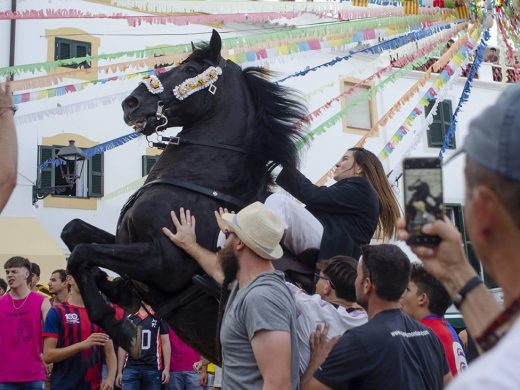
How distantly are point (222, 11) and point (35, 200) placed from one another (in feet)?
37.9

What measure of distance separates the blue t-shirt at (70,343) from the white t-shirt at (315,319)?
393 cm

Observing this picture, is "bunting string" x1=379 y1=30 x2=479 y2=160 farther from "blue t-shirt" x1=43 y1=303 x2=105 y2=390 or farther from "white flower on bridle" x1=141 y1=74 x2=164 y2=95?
"blue t-shirt" x1=43 y1=303 x2=105 y2=390

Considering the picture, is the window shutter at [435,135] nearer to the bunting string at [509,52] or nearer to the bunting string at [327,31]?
the bunting string at [509,52]

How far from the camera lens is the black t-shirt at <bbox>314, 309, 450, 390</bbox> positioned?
328cm

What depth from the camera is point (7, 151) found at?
3.35 meters

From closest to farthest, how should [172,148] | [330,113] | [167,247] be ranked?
[167,247] → [172,148] → [330,113]

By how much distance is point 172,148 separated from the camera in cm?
514

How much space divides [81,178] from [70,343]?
10.3 m

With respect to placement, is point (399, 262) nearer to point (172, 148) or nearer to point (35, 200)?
point (172, 148)

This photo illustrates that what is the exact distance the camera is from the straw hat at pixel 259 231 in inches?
143

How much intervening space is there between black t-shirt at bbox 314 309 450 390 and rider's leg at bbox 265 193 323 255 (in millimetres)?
1225

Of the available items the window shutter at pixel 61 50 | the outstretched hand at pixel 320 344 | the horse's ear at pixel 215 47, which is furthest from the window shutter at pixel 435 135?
the outstretched hand at pixel 320 344

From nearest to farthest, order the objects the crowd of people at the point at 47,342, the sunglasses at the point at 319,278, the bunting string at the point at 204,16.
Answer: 1. the sunglasses at the point at 319,278
2. the bunting string at the point at 204,16
3. the crowd of people at the point at 47,342

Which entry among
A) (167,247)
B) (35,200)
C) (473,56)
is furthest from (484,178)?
(35,200)
